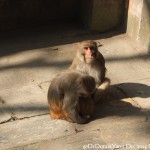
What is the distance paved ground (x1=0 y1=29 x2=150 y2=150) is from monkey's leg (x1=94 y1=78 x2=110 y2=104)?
0.31 ft

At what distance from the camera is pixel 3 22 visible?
26.0ft

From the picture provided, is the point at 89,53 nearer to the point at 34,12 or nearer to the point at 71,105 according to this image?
the point at 71,105

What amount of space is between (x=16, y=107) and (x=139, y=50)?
229 cm

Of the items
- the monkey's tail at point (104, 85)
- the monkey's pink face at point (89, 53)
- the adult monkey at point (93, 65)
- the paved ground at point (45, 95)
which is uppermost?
the monkey's pink face at point (89, 53)

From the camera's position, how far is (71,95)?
5.01 m

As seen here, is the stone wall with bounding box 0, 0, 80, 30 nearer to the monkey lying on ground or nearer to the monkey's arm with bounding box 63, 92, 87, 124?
the monkey lying on ground

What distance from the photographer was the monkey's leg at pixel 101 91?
5.52 m

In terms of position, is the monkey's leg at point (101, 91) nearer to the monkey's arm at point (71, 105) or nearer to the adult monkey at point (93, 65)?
the adult monkey at point (93, 65)

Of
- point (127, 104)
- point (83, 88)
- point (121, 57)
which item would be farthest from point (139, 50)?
point (83, 88)

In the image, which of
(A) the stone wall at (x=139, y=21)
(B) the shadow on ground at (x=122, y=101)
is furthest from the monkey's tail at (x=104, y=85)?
(A) the stone wall at (x=139, y=21)

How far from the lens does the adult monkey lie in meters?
5.46

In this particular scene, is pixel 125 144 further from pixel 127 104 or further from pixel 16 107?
pixel 16 107

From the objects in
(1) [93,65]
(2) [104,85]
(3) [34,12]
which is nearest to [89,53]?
(1) [93,65]

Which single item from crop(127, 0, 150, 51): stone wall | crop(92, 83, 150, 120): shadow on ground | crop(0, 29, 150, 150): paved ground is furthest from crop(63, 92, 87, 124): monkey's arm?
crop(127, 0, 150, 51): stone wall
